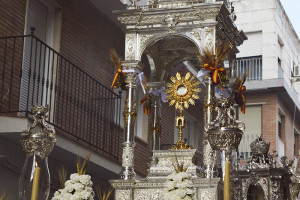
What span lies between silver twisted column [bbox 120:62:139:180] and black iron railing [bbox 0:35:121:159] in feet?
5.35

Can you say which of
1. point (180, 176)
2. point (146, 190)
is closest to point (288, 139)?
point (146, 190)

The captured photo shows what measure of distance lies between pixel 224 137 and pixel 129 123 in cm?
201

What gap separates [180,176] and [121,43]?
903cm

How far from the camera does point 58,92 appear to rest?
13.5 metres

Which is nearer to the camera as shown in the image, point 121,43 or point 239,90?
point 239,90

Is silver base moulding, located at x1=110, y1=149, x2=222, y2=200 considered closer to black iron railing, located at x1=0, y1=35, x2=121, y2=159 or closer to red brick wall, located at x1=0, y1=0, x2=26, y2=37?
black iron railing, located at x1=0, y1=35, x2=121, y2=159

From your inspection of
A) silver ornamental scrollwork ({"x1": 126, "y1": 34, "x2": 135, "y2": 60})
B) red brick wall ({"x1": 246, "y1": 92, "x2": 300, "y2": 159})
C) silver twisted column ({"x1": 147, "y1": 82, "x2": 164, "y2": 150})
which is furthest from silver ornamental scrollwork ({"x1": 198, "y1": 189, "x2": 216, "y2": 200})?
red brick wall ({"x1": 246, "y1": 92, "x2": 300, "y2": 159})

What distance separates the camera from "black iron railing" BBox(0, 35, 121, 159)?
39.8ft

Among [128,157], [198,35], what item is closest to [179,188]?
[128,157]

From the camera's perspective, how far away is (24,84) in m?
13.0

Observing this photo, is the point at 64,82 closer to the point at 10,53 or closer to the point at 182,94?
the point at 10,53

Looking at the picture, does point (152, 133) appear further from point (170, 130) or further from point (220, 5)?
point (170, 130)

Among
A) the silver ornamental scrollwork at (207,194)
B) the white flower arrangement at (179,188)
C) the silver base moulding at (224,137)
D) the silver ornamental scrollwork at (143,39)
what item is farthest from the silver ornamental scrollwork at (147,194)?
the silver ornamental scrollwork at (143,39)

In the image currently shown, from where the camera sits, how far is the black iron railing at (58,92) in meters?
12.1
